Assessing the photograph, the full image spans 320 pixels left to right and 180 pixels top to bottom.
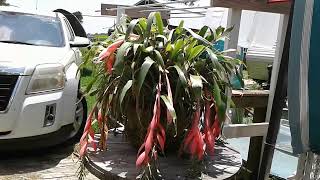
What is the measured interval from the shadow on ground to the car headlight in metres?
0.76

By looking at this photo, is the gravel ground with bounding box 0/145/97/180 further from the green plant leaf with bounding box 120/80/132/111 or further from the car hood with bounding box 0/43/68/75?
the green plant leaf with bounding box 120/80/132/111

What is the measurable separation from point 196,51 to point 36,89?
2.46m

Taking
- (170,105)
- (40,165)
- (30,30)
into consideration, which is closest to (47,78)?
(40,165)

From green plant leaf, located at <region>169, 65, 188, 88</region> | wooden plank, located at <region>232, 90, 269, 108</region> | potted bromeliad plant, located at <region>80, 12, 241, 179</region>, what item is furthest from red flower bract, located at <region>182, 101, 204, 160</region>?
wooden plank, located at <region>232, 90, 269, 108</region>

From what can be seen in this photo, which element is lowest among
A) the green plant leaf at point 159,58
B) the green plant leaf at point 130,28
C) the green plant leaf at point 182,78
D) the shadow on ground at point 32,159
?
the shadow on ground at point 32,159

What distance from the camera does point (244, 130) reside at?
3373 millimetres

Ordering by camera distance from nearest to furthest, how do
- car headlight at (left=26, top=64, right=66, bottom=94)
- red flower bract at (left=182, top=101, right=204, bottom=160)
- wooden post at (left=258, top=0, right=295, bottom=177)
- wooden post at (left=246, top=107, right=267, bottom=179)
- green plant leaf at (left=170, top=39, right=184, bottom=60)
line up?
red flower bract at (left=182, top=101, right=204, bottom=160)
green plant leaf at (left=170, top=39, right=184, bottom=60)
wooden post at (left=258, top=0, right=295, bottom=177)
wooden post at (left=246, top=107, right=267, bottom=179)
car headlight at (left=26, top=64, right=66, bottom=94)

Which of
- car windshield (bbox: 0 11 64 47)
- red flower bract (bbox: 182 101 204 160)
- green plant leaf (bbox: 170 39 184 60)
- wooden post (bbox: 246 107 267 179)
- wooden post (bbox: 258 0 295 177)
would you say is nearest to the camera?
red flower bract (bbox: 182 101 204 160)

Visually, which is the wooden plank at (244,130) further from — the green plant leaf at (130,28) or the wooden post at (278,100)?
the green plant leaf at (130,28)

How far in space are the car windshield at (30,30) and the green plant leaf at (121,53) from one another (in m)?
3.18

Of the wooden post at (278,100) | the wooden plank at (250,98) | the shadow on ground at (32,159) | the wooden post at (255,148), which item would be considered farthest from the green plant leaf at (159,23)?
the shadow on ground at (32,159)

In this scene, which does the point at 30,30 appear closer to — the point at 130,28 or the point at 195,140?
the point at 130,28

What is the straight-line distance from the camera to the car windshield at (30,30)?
491cm

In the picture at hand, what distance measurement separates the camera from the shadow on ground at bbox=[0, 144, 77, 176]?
4102mm
